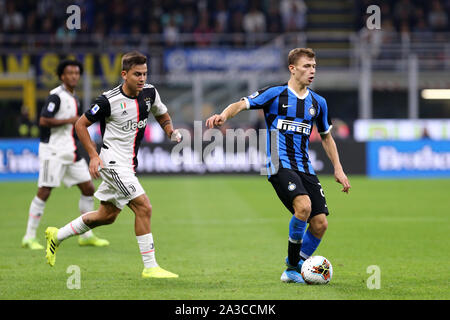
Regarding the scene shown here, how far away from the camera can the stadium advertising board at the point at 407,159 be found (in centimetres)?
2045

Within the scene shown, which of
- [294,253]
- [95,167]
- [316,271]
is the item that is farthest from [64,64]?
[316,271]

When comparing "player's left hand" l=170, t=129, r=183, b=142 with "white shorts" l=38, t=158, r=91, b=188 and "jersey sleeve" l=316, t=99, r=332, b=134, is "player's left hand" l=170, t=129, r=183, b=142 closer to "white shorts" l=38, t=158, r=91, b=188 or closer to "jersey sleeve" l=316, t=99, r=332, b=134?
"jersey sleeve" l=316, t=99, r=332, b=134

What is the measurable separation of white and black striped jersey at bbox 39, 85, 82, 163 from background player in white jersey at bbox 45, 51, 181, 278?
251 cm

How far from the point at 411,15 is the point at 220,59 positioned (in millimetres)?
8671

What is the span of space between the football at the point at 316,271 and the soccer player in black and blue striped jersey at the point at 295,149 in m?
0.13

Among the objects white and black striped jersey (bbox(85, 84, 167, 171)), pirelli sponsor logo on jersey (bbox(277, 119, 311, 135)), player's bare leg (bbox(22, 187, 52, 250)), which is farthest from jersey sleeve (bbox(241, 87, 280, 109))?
player's bare leg (bbox(22, 187, 52, 250))

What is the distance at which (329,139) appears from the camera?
288 inches

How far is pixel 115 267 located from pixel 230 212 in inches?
227

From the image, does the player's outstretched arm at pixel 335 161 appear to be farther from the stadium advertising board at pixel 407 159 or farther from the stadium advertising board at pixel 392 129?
the stadium advertising board at pixel 392 129

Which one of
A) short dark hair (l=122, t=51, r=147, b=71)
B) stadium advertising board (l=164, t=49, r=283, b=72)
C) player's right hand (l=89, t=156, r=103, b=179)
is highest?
stadium advertising board (l=164, t=49, r=283, b=72)

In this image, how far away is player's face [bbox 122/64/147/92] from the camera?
22.9ft

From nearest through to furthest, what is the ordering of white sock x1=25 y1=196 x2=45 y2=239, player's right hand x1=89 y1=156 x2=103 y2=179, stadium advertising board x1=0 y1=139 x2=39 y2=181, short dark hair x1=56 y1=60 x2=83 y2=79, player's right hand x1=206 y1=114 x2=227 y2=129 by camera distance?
player's right hand x1=206 y1=114 x2=227 y2=129 → player's right hand x1=89 y1=156 x2=103 y2=179 → short dark hair x1=56 y1=60 x2=83 y2=79 → white sock x1=25 y1=196 x2=45 y2=239 → stadium advertising board x1=0 y1=139 x2=39 y2=181
